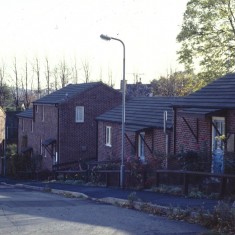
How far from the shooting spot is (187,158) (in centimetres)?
1858

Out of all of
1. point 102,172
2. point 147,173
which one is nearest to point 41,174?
point 102,172

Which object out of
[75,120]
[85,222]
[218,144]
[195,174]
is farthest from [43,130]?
[85,222]

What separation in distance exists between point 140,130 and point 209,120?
6.59m

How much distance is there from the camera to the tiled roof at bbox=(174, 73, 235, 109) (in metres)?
19.1

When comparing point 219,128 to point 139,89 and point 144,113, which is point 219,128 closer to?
point 144,113

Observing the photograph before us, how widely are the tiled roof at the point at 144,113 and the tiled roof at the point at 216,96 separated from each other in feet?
8.72

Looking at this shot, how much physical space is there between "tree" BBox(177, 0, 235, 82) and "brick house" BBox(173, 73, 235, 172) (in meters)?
11.7

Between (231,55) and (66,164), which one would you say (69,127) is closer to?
(66,164)

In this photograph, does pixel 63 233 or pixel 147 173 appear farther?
pixel 147 173

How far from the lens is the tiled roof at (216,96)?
19147mm

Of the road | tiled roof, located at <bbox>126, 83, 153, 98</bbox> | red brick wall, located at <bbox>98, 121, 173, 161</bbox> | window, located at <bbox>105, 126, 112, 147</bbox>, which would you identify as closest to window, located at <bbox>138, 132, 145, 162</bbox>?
red brick wall, located at <bbox>98, 121, 173, 161</bbox>

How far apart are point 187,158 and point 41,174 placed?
24.2 m

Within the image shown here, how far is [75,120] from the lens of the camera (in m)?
40.8

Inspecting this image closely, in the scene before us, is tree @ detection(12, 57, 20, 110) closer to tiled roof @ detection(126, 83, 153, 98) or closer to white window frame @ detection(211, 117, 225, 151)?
tiled roof @ detection(126, 83, 153, 98)
